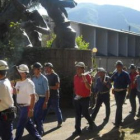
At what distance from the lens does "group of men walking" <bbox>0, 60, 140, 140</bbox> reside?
5.23 meters

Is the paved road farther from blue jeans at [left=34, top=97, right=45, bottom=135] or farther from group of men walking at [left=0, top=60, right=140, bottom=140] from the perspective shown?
blue jeans at [left=34, top=97, right=45, bottom=135]

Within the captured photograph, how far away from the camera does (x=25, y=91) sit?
611 cm

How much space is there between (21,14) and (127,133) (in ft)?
22.8

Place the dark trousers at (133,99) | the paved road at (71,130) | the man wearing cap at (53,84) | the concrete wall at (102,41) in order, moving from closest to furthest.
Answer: the paved road at (71,130) → the man wearing cap at (53,84) → the dark trousers at (133,99) → the concrete wall at (102,41)

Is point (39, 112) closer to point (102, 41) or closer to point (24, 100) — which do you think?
point (24, 100)

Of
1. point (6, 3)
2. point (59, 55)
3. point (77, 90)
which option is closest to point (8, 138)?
point (77, 90)

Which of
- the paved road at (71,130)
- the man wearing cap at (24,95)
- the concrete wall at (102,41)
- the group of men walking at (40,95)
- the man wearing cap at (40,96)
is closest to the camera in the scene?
the group of men walking at (40,95)

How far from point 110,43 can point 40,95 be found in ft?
135

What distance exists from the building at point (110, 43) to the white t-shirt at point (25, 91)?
3453 cm

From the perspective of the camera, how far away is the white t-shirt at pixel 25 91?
6097mm

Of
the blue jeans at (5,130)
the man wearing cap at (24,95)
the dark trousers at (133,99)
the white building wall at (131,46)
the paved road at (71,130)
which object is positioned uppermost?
the white building wall at (131,46)

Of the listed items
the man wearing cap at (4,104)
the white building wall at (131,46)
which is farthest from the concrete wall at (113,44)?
the man wearing cap at (4,104)

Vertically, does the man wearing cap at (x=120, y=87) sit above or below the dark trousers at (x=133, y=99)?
above

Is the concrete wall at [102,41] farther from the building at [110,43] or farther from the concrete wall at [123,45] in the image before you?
the concrete wall at [123,45]
